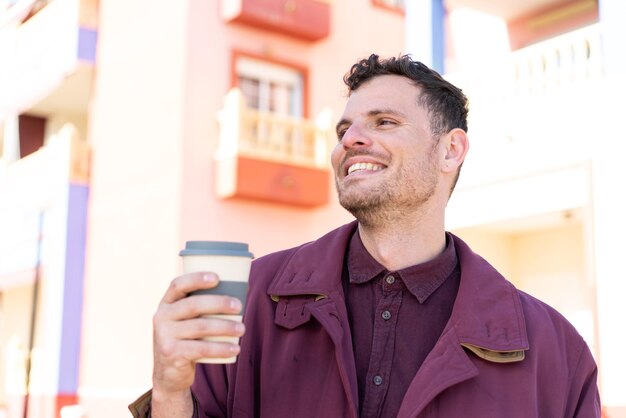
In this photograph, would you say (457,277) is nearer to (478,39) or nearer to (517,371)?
(517,371)

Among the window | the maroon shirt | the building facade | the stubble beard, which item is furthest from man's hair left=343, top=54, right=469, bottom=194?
the window

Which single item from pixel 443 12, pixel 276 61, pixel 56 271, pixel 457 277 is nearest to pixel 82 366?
pixel 56 271

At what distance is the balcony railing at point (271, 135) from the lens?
11.7 metres

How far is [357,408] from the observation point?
2.26m

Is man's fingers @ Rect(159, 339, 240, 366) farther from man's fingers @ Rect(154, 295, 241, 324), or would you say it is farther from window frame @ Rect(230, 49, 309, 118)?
window frame @ Rect(230, 49, 309, 118)

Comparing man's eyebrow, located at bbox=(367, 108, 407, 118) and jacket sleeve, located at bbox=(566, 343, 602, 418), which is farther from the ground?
man's eyebrow, located at bbox=(367, 108, 407, 118)

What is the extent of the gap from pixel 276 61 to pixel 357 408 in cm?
1084

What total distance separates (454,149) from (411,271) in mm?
610

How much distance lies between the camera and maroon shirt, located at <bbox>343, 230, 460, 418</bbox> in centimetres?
235

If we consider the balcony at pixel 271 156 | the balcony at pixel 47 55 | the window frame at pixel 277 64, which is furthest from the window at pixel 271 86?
the balcony at pixel 47 55

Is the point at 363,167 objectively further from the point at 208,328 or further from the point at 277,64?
the point at 277,64

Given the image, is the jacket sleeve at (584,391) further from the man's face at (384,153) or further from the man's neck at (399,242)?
the man's face at (384,153)

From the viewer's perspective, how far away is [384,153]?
265cm

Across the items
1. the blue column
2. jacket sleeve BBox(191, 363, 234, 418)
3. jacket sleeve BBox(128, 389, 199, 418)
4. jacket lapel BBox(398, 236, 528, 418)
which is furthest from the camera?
the blue column
